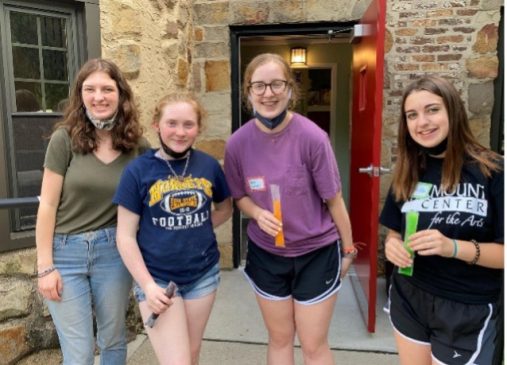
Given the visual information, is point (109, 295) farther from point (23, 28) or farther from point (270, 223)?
point (23, 28)

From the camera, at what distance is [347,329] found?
10.5 feet

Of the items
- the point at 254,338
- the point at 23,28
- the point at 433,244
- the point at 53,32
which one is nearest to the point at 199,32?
the point at 53,32

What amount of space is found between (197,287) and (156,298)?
0.20 metres

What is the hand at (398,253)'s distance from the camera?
149 centimetres

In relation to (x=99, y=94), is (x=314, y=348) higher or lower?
lower

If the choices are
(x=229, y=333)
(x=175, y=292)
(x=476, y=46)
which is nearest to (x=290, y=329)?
(x=175, y=292)

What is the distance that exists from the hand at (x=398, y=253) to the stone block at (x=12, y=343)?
1.99 metres

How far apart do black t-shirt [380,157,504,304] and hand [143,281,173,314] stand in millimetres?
900

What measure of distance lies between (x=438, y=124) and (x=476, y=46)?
97.2 inches

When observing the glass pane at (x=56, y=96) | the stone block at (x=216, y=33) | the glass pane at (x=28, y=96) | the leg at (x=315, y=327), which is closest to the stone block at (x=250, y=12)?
the stone block at (x=216, y=33)

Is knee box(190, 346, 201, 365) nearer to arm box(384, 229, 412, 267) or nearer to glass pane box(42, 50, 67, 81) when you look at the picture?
arm box(384, 229, 412, 267)

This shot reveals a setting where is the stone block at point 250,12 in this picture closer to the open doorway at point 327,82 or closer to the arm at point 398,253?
the open doorway at point 327,82

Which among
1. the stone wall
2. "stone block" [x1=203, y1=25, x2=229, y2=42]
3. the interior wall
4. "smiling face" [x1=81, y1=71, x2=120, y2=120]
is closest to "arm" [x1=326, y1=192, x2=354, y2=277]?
"smiling face" [x1=81, y1=71, x2=120, y2=120]

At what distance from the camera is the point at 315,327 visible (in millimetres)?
1902
